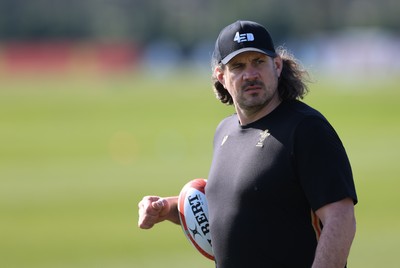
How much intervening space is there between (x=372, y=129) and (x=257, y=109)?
26.8 metres

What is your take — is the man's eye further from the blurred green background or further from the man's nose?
the blurred green background

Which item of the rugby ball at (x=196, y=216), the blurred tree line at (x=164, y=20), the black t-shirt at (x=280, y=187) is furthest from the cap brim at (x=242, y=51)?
the blurred tree line at (x=164, y=20)

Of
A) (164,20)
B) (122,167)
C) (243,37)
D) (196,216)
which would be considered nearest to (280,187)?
(243,37)

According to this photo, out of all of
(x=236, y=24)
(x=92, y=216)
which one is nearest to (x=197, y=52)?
(x=92, y=216)

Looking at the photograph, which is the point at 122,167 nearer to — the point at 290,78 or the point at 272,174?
the point at 290,78

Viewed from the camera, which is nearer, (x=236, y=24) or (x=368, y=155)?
(x=236, y=24)

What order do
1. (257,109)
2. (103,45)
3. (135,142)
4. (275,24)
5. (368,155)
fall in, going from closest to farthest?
1. (257,109)
2. (368,155)
3. (135,142)
4. (103,45)
5. (275,24)

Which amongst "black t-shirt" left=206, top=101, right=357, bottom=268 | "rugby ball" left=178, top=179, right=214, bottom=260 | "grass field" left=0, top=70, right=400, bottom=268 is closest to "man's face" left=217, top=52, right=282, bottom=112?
"black t-shirt" left=206, top=101, right=357, bottom=268

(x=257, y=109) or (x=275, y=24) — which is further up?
(x=275, y=24)

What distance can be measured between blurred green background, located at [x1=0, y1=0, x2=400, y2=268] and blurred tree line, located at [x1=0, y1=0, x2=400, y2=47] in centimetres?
26

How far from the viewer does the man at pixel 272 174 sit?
16.9 ft

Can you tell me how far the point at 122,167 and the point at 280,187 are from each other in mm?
18780

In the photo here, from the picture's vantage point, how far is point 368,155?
2502 centimetres

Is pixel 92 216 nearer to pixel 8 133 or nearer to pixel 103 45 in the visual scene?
pixel 8 133
